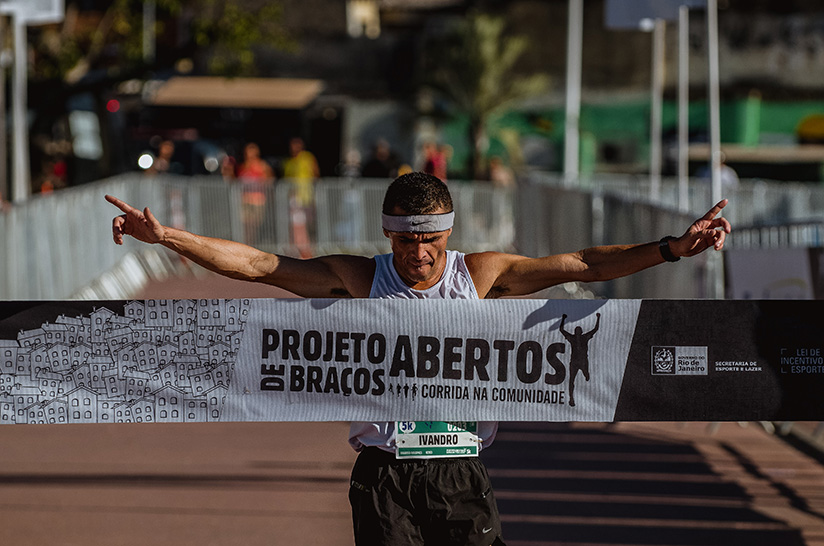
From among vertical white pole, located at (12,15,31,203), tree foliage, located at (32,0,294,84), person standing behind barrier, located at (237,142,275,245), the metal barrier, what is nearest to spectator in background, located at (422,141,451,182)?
the metal barrier

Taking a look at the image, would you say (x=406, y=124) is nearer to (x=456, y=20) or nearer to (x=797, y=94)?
(x=456, y=20)

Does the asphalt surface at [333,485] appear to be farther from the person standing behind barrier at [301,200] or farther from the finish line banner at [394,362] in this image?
the person standing behind barrier at [301,200]

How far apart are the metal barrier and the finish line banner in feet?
17.0

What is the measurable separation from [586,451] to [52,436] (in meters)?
3.91

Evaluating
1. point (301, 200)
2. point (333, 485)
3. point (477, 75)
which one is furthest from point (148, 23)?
point (333, 485)

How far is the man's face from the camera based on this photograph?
432 cm

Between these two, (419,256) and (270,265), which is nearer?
(419,256)

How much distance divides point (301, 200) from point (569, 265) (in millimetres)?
19557

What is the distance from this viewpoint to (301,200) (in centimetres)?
2391

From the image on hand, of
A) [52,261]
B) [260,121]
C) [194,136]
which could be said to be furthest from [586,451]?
[260,121]

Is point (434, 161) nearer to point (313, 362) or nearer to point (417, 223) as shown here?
point (313, 362)

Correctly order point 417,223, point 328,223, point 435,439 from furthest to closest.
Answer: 1. point 328,223
2. point 435,439
3. point 417,223

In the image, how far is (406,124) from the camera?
4175cm

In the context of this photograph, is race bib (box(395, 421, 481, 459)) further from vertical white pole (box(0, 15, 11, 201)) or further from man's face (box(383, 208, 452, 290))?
vertical white pole (box(0, 15, 11, 201))
